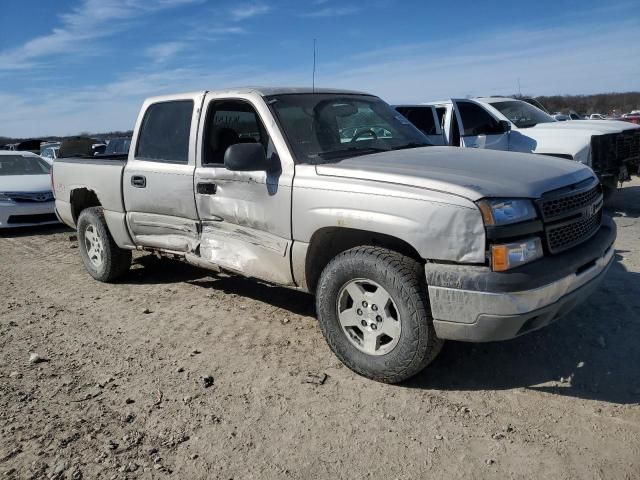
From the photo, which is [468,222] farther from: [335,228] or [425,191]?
[335,228]

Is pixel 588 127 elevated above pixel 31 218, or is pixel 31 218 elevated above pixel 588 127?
pixel 588 127

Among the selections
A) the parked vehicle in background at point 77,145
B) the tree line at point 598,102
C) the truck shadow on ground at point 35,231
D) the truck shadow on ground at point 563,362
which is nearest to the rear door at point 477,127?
the truck shadow on ground at point 563,362

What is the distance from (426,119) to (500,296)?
759 centimetres

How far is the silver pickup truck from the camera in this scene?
298cm

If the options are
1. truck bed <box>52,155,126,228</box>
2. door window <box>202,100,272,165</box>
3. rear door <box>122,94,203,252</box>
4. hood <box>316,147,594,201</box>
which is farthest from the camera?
truck bed <box>52,155,126,228</box>

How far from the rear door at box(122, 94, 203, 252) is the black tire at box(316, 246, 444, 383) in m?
1.58

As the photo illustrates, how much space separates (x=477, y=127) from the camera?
966 centimetres

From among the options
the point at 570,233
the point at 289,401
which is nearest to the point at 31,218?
the point at 289,401

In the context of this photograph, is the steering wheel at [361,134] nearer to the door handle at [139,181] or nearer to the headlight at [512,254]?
the headlight at [512,254]

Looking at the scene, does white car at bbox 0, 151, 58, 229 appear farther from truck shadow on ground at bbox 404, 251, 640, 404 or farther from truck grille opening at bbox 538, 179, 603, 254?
truck grille opening at bbox 538, 179, 603, 254

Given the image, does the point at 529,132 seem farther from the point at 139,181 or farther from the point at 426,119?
the point at 139,181

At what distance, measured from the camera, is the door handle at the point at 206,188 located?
4363 mm

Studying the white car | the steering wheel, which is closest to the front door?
the steering wheel

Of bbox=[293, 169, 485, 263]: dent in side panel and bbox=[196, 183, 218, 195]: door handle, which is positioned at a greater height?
bbox=[196, 183, 218, 195]: door handle
